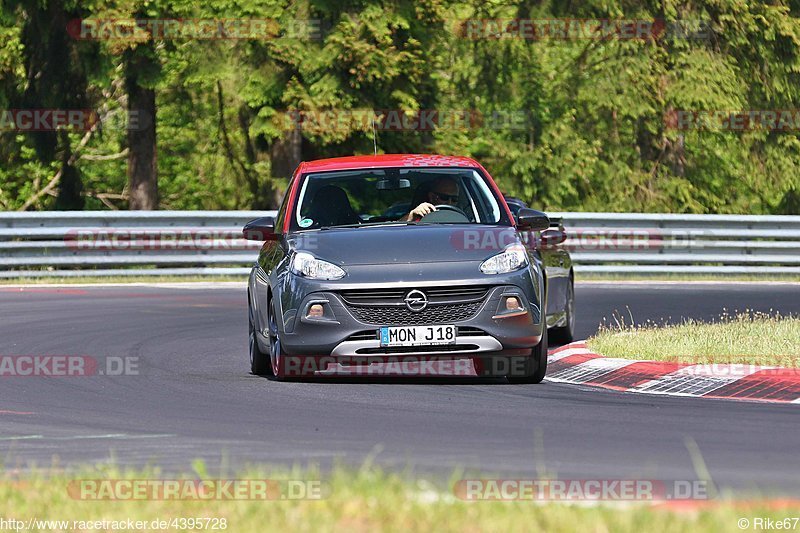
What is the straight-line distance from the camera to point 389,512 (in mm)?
5781

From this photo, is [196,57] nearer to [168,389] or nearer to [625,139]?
[625,139]

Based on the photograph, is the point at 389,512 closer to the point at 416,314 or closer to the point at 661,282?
the point at 416,314

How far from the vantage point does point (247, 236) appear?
1260 cm

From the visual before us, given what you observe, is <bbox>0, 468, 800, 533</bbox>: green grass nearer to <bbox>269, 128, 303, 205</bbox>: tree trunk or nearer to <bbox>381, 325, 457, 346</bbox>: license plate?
<bbox>381, 325, 457, 346</bbox>: license plate

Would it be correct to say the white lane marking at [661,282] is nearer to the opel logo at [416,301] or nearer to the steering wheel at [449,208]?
the steering wheel at [449,208]

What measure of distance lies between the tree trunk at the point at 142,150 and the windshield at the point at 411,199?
67.6 ft

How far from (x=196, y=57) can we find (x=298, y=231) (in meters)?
21.0

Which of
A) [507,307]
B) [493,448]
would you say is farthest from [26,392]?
[493,448]

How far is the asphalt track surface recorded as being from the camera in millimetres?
7594
